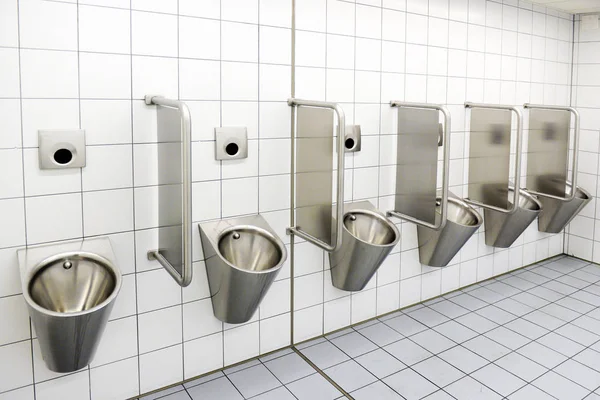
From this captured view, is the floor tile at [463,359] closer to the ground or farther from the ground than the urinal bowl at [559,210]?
closer to the ground

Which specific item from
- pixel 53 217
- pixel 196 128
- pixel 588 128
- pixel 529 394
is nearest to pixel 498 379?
pixel 529 394

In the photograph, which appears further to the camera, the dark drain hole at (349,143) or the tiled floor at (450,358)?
the dark drain hole at (349,143)

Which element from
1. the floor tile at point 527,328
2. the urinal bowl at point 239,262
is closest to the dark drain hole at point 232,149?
the urinal bowl at point 239,262

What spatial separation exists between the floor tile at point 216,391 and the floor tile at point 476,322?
1.57 m

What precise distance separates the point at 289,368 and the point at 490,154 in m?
2.04

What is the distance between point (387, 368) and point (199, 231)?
4.04 ft

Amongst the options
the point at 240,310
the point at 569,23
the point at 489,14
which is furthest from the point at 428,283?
the point at 569,23

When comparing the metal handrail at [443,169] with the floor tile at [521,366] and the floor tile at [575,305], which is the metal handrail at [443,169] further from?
the floor tile at [575,305]

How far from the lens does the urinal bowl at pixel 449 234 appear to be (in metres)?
3.29

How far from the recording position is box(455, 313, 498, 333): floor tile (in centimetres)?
326

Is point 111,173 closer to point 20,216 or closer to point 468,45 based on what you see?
point 20,216

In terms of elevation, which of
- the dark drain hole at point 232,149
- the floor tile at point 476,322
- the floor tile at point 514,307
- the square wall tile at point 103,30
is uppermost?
the square wall tile at point 103,30

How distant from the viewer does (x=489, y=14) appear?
3.73 metres

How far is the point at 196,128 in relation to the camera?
2516mm
